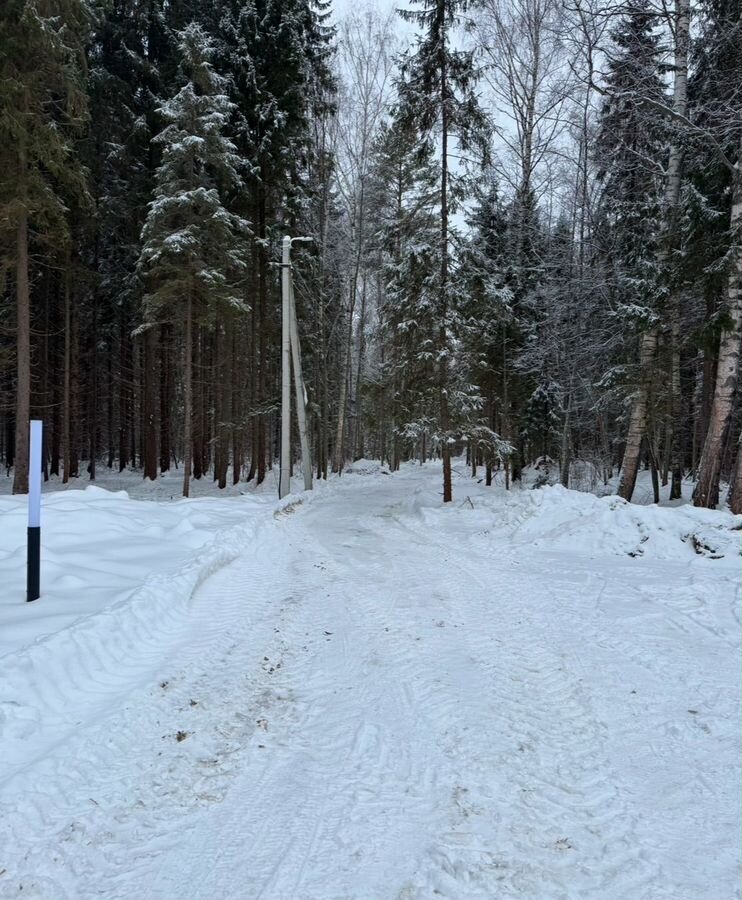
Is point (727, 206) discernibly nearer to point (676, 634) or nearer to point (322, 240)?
point (676, 634)

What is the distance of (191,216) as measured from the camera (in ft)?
49.5

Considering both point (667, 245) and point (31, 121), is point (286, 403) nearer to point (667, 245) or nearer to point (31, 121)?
point (31, 121)

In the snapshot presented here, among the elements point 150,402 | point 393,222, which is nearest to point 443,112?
point 393,222

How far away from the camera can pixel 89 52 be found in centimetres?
1906

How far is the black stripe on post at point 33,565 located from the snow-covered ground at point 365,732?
16 centimetres

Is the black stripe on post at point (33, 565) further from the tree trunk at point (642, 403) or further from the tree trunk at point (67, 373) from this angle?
the tree trunk at point (67, 373)

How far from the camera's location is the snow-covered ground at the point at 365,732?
2.10 metres

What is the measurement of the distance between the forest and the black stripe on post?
10.5 meters

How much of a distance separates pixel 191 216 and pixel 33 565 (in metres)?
13.2

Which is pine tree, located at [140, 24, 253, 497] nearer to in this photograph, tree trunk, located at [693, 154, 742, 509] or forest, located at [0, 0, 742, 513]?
forest, located at [0, 0, 742, 513]

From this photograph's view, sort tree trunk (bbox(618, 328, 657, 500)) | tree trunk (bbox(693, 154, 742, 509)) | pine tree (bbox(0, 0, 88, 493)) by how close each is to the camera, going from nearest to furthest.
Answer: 1. tree trunk (bbox(693, 154, 742, 509))
2. tree trunk (bbox(618, 328, 657, 500))
3. pine tree (bbox(0, 0, 88, 493))

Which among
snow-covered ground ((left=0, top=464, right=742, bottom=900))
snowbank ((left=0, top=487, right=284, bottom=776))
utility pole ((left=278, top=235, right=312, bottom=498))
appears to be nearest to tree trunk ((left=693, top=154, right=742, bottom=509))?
snow-covered ground ((left=0, top=464, right=742, bottom=900))

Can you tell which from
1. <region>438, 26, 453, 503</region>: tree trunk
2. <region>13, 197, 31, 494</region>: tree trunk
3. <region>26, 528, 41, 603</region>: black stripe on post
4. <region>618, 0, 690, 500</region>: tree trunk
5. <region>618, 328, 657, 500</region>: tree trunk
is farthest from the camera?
<region>438, 26, 453, 503</region>: tree trunk

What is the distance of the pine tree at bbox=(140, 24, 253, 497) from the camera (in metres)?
14.7
